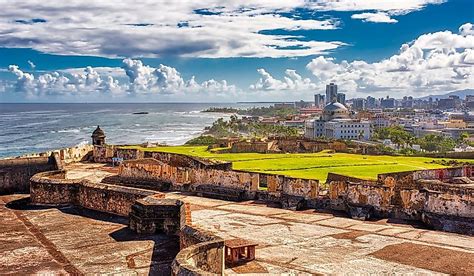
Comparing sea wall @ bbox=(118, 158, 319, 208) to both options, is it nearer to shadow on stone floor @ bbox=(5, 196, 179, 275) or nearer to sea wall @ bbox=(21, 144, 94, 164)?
sea wall @ bbox=(21, 144, 94, 164)

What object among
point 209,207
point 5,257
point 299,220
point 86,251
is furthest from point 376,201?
point 5,257

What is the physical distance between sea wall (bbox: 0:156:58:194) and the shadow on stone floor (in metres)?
1.42

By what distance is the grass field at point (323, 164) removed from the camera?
3750 centimetres

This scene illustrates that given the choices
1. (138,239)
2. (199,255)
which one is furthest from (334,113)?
(199,255)

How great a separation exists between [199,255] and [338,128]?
120847mm

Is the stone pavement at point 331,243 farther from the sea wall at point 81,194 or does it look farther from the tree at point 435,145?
the tree at point 435,145

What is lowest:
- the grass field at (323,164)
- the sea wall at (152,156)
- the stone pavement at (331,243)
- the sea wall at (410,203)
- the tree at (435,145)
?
the tree at (435,145)

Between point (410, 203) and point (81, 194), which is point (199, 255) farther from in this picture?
point (410, 203)

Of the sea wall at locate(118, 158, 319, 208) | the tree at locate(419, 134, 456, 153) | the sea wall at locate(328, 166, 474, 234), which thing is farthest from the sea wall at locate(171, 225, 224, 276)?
the tree at locate(419, 134, 456, 153)

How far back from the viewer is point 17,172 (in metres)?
18.1

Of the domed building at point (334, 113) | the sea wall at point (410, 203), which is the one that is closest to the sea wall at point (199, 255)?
the sea wall at point (410, 203)

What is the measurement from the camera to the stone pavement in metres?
12.4

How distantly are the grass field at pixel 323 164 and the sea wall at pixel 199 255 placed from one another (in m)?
24.2

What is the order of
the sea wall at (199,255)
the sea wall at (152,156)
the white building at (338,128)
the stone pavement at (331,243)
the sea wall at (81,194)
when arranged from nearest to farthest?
the sea wall at (199,255) → the stone pavement at (331,243) → the sea wall at (81,194) → the sea wall at (152,156) → the white building at (338,128)
